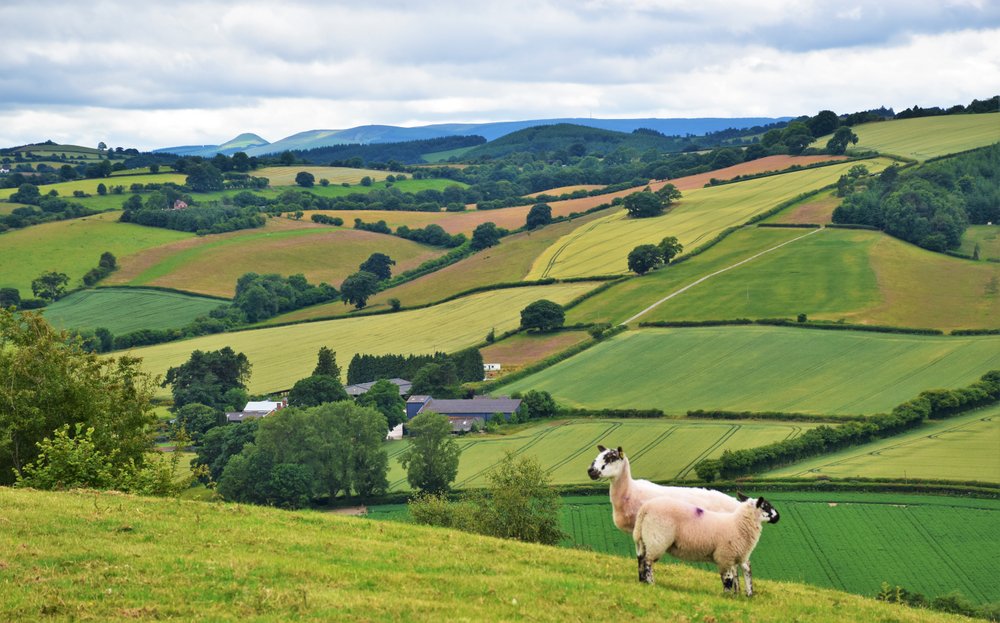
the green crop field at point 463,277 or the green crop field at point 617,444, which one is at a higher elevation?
the green crop field at point 463,277

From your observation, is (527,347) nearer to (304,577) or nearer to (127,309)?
(127,309)

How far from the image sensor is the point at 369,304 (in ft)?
488

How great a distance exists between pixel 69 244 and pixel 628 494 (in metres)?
175

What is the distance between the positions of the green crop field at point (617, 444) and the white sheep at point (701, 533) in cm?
4797

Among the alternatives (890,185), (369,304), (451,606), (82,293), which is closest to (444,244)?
(369,304)

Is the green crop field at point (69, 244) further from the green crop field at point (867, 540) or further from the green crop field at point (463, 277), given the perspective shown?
the green crop field at point (867, 540)

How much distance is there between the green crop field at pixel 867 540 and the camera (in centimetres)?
4928

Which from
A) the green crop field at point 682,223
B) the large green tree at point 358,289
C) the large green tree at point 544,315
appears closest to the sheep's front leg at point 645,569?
the large green tree at point 544,315

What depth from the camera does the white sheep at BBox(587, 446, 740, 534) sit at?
2192 cm

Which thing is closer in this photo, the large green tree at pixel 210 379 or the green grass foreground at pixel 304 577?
the green grass foreground at pixel 304 577

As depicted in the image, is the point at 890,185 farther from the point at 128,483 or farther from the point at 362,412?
the point at 128,483

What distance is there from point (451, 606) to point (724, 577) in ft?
22.2

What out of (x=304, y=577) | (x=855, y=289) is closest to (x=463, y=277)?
(x=855, y=289)

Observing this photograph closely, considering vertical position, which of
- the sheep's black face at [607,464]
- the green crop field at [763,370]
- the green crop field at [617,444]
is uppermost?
the sheep's black face at [607,464]
